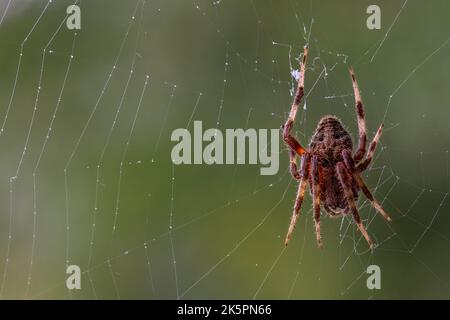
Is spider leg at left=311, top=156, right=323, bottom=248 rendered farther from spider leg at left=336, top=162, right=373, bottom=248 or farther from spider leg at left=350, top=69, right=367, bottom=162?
spider leg at left=350, top=69, right=367, bottom=162

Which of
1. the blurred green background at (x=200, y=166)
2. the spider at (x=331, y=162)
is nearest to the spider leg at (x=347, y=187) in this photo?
the spider at (x=331, y=162)

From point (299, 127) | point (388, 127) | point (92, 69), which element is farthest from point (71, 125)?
point (388, 127)

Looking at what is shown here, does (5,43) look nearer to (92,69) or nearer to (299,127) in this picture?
(92,69)

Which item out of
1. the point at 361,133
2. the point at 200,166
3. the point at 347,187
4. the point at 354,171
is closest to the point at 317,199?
the point at 347,187

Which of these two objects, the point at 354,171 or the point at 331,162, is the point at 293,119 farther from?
the point at 354,171

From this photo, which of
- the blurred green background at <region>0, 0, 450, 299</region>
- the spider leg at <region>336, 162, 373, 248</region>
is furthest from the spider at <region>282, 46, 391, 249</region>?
the blurred green background at <region>0, 0, 450, 299</region>

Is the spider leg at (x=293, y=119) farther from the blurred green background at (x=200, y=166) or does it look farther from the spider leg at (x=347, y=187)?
the blurred green background at (x=200, y=166)
